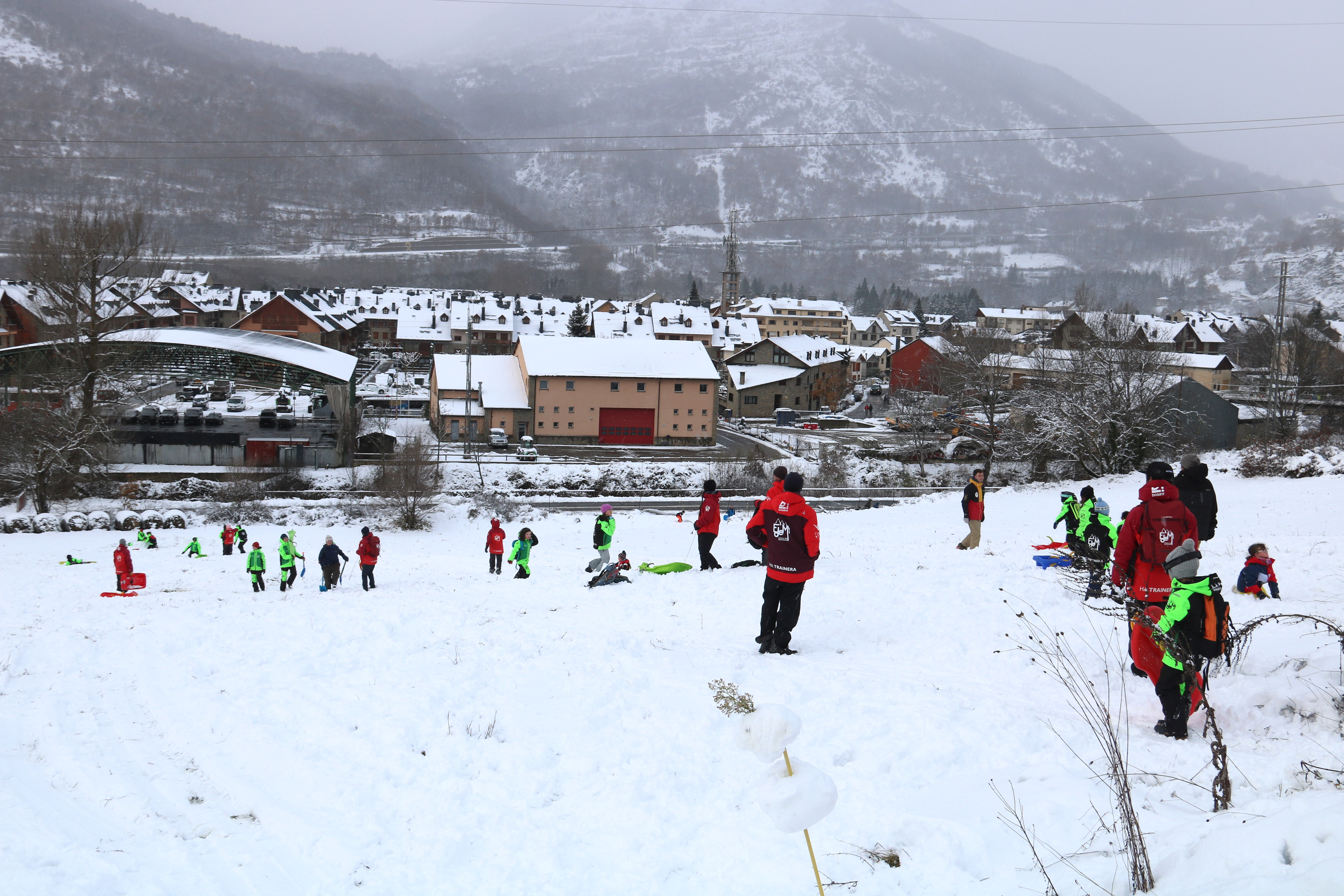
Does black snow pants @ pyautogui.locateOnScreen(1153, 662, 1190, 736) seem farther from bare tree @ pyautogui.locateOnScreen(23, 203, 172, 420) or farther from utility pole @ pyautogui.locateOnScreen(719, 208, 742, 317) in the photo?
utility pole @ pyautogui.locateOnScreen(719, 208, 742, 317)

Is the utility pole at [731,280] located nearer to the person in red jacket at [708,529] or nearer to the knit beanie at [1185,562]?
the person in red jacket at [708,529]

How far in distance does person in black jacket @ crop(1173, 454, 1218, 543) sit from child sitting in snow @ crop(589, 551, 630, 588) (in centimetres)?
825

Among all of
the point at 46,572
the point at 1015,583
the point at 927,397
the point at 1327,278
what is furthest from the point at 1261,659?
the point at 1327,278

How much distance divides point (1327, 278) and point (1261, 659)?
826ft

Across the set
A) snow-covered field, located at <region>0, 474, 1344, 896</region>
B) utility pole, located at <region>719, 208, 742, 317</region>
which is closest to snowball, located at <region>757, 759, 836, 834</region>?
snow-covered field, located at <region>0, 474, 1344, 896</region>

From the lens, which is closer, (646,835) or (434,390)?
(646,835)

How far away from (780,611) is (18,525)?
33.3 m

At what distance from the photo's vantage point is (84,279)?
33562mm

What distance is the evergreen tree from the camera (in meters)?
93.8

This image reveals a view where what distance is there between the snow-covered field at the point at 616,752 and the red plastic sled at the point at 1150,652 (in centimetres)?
36

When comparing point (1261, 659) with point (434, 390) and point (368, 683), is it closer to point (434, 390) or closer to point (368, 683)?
point (368, 683)

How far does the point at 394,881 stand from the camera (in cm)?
461

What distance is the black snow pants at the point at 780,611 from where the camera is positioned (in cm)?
799

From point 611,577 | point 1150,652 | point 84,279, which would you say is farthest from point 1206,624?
point 84,279
